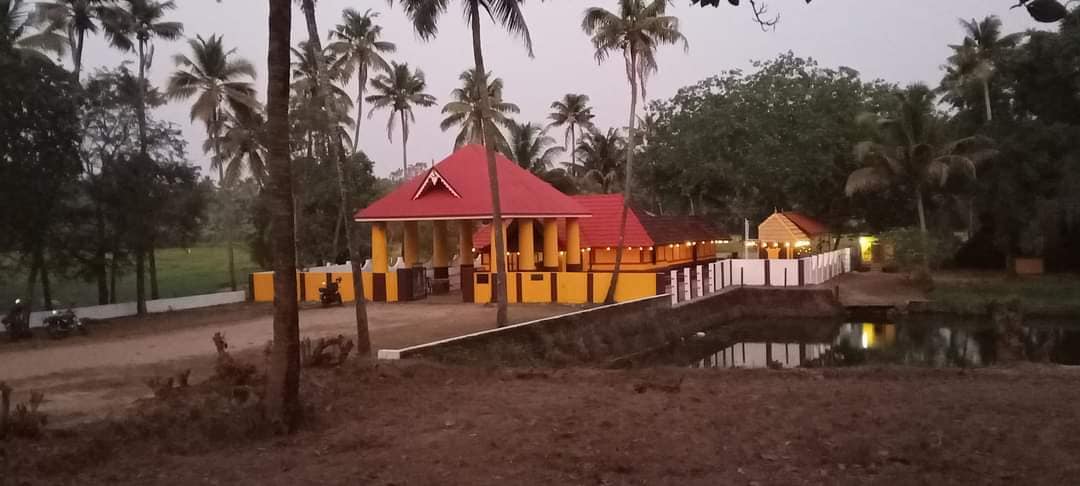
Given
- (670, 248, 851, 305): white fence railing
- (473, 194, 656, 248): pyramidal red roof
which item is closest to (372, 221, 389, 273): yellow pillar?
(473, 194, 656, 248): pyramidal red roof

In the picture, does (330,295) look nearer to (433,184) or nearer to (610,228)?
(433,184)

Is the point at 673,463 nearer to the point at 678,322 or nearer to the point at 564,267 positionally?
the point at 678,322

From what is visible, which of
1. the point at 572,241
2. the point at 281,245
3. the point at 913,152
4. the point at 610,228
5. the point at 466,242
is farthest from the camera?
the point at 913,152

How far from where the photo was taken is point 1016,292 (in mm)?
29484

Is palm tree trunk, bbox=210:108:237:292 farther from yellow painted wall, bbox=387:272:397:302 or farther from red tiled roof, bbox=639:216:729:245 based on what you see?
red tiled roof, bbox=639:216:729:245

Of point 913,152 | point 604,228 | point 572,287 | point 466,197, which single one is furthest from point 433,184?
point 913,152

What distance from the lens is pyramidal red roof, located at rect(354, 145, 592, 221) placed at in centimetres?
2361

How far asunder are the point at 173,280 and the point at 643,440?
116 feet

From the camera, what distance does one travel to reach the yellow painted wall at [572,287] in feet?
73.8

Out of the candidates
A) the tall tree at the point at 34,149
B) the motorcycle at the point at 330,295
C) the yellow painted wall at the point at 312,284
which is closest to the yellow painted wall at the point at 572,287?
the motorcycle at the point at 330,295

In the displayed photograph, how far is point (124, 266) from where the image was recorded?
22.3m

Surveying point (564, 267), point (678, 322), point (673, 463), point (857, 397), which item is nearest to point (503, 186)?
point (564, 267)

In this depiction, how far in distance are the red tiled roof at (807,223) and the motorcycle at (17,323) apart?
2637 cm

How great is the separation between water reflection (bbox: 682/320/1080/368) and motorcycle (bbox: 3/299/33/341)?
13774mm
